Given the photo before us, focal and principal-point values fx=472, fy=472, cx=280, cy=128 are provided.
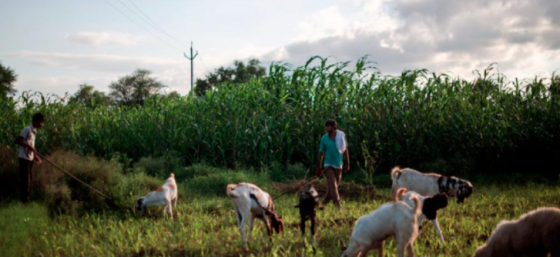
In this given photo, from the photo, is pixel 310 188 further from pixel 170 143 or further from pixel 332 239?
pixel 170 143

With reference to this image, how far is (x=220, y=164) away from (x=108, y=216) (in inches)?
247

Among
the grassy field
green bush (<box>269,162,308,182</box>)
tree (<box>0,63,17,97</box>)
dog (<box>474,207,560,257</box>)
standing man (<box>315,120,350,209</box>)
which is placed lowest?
the grassy field

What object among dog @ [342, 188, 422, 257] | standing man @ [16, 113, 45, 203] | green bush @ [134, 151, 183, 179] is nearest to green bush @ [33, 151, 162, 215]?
standing man @ [16, 113, 45, 203]

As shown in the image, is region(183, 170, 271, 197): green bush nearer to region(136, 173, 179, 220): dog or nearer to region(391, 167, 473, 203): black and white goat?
region(136, 173, 179, 220): dog

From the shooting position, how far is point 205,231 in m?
7.93

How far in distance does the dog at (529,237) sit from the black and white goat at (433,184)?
2436 mm

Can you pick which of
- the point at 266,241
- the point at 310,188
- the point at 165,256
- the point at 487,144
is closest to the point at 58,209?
the point at 165,256

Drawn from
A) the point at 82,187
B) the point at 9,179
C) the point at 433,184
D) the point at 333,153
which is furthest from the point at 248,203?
the point at 9,179

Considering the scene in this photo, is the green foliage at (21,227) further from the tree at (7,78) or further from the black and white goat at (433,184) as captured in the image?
the tree at (7,78)

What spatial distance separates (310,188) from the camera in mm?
6375

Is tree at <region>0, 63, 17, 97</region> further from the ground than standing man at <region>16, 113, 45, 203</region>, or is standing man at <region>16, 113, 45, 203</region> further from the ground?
tree at <region>0, 63, 17, 97</region>

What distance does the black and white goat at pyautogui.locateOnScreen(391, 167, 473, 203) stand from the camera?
770 centimetres

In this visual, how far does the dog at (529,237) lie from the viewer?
16.0 ft

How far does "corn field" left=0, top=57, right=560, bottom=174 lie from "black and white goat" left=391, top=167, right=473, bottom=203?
5717 millimetres
